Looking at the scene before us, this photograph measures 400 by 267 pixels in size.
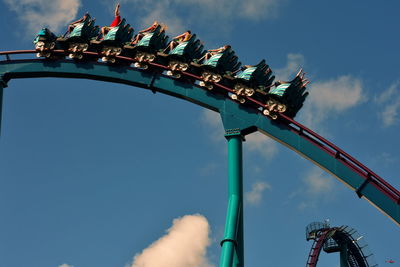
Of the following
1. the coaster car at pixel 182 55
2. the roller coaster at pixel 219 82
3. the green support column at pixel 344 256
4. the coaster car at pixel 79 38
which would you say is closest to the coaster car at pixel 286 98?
the roller coaster at pixel 219 82

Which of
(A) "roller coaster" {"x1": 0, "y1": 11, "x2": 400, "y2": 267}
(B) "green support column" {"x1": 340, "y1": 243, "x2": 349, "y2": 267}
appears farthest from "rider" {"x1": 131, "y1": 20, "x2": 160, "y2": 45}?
(B) "green support column" {"x1": 340, "y1": 243, "x2": 349, "y2": 267}

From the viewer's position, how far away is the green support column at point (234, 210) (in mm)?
17609

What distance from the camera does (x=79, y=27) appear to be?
21297 mm

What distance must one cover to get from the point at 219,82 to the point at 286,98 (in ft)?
→ 5.13

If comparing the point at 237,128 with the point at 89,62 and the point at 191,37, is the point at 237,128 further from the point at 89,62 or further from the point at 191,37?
the point at 89,62

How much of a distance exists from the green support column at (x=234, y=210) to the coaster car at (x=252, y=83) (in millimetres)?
972

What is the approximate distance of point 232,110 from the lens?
1984cm

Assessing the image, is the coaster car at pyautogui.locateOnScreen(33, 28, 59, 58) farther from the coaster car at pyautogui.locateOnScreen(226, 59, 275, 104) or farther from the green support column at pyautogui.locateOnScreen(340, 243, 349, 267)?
the green support column at pyautogui.locateOnScreen(340, 243, 349, 267)

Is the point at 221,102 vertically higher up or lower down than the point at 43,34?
lower down

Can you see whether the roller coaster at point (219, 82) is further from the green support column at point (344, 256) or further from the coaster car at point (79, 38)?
the green support column at point (344, 256)

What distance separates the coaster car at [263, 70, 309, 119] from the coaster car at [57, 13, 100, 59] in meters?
4.56

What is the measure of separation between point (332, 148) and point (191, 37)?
14.0 feet

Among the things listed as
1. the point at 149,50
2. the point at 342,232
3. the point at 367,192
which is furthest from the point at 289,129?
the point at 342,232

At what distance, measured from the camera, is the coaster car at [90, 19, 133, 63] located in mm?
21031
